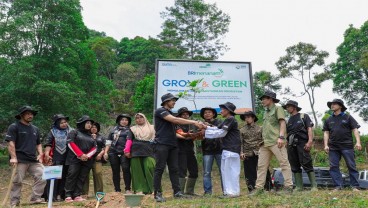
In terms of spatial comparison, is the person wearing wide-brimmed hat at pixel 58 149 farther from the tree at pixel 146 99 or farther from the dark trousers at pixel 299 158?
the tree at pixel 146 99

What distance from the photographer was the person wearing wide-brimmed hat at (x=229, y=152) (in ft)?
21.5

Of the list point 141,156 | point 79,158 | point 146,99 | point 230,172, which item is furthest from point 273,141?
→ point 146,99

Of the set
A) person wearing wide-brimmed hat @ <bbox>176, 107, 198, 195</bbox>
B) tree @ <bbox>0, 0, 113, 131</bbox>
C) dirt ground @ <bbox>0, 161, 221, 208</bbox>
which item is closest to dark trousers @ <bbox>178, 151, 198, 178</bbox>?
person wearing wide-brimmed hat @ <bbox>176, 107, 198, 195</bbox>

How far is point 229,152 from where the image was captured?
6.60m

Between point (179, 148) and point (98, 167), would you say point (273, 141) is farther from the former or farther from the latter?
point (98, 167)

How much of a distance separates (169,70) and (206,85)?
1074mm

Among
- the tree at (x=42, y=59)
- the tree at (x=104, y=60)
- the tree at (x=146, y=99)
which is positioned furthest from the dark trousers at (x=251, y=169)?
the tree at (x=104, y=60)

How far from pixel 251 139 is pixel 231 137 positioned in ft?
4.99

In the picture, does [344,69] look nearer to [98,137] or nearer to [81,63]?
[81,63]

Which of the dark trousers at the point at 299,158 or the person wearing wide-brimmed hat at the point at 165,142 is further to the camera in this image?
the dark trousers at the point at 299,158

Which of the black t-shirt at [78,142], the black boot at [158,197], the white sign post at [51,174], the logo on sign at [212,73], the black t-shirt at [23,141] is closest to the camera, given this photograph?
the white sign post at [51,174]

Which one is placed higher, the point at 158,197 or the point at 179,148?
the point at 179,148

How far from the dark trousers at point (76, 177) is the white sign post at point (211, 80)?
3.84m

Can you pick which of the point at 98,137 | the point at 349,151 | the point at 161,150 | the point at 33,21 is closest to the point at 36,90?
the point at 33,21
